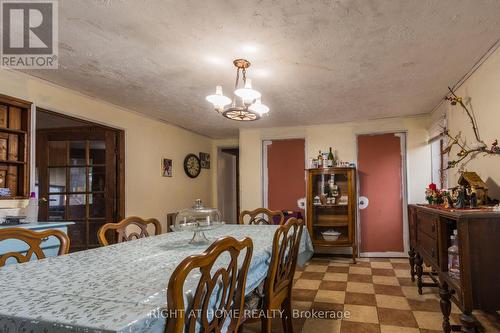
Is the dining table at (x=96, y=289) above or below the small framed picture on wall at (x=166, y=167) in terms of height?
below

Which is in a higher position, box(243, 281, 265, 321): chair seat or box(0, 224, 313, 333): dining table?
box(0, 224, 313, 333): dining table

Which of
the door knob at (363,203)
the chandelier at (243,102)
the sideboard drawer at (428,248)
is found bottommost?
the sideboard drawer at (428,248)

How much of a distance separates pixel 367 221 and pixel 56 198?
4521mm

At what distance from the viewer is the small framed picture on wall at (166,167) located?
4.85 metres

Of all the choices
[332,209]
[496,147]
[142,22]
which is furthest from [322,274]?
[142,22]

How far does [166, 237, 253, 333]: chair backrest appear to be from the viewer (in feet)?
2.80

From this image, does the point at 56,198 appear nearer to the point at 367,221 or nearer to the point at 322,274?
the point at 322,274

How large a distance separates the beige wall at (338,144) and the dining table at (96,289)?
3.58m

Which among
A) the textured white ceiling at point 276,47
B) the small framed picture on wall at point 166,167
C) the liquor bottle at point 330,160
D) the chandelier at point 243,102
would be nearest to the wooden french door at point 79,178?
the textured white ceiling at point 276,47

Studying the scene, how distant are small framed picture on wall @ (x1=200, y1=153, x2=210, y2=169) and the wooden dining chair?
420cm

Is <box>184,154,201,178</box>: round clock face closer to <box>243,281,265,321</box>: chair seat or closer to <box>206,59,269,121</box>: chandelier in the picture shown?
<box>206,59,269,121</box>: chandelier

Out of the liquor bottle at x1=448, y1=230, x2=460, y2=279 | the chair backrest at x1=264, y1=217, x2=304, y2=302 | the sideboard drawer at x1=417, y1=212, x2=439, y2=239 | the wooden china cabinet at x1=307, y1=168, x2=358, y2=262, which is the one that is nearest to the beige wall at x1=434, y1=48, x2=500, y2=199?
the sideboard drawer at x1=417, y1=212, x2=439, y2=239

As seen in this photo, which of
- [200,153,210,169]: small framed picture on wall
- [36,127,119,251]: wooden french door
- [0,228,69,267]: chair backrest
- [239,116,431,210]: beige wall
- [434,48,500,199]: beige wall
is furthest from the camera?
[200,153,210,169]: small framed picture on wall

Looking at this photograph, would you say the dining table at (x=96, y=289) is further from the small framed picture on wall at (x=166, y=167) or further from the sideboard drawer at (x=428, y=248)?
the small framed picture on wall at (x=166, y=167)
